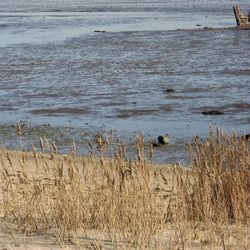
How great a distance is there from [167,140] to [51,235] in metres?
6.99

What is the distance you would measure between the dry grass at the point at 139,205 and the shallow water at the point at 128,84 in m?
4.78

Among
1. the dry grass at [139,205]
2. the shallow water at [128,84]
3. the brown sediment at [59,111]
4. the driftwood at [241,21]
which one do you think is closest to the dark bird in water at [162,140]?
the shallow water at [128,84]

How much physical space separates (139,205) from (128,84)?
1465cm

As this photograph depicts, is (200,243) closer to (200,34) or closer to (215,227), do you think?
(215,227)

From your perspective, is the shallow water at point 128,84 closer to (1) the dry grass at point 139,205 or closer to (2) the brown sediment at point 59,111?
(2) the brown sediment at point 59,111

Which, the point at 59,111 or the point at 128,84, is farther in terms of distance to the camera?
the point at 128,84

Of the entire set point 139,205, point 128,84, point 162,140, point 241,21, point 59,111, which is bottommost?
point 241,21

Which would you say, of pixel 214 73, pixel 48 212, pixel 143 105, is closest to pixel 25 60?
pixel 214 73

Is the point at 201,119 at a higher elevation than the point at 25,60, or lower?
higher

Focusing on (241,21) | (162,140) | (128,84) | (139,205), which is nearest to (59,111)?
(128,84)

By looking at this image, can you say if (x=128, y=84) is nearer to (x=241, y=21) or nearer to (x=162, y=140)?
(x=162, y=140)

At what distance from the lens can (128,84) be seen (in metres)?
22.0

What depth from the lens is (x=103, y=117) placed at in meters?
17.0

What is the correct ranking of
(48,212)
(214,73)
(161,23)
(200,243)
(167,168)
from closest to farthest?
(200,243)
(48,212)
(167,168)
(214,73)
(161,23)
